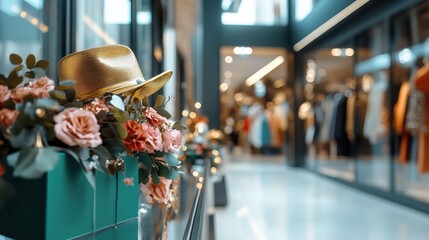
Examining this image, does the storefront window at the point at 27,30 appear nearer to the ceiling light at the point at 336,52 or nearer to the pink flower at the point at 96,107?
the pink flower at the point at 96,107

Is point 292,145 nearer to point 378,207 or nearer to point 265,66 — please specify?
point 265,66

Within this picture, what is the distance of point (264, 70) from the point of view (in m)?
12.4

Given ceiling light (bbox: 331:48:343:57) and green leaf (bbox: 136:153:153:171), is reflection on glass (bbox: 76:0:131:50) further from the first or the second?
ceiling light (bbox: 331:48:343:57)

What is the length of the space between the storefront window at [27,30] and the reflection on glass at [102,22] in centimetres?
24

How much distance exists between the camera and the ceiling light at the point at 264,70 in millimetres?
10713

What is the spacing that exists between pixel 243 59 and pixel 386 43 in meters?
5.31

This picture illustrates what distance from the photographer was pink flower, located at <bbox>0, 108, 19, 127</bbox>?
2.20 feet

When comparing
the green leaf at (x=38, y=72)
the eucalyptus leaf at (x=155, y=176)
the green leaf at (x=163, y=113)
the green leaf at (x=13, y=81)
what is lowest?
the eucalyptus leaf at (x=155, y=176)

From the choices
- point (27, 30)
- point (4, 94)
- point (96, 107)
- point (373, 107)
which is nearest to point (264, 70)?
point (373, 107)

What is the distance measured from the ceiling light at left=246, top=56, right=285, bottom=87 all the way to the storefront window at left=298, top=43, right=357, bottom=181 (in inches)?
47.4

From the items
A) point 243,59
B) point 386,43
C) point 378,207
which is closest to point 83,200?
point 378,207

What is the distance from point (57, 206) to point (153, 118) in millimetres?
322

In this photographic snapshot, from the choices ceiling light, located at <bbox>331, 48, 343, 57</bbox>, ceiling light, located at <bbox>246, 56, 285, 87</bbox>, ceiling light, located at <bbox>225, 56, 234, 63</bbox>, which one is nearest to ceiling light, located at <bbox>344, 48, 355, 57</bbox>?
ceiling light, located at <bbox>331, 48, 343, 57</bbox>

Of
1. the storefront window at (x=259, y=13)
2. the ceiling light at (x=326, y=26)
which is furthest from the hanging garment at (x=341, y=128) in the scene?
the storefront window at (x=259, y=13)
